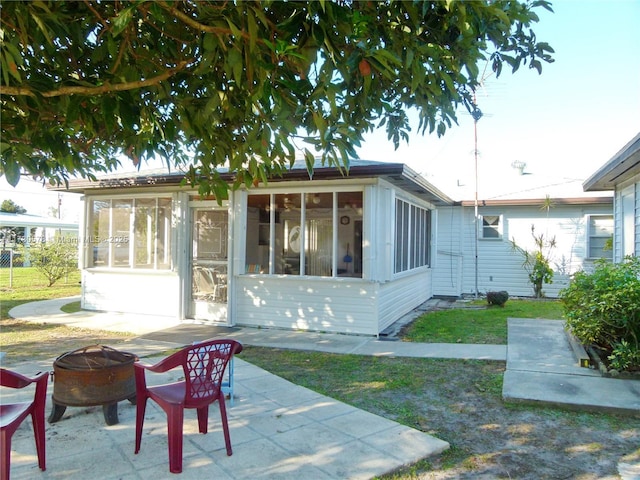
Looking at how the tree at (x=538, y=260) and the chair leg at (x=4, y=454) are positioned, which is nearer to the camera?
the chair leg at (x=4, y=454)

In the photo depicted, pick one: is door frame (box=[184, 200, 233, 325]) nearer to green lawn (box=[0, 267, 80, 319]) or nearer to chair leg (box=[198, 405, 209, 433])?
green lawn (box=[0, 267, 80, 319])

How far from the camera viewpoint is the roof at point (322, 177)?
24.3 ft

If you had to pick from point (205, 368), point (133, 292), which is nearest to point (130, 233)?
point (133, 292)

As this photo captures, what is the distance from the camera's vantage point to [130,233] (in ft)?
31.7

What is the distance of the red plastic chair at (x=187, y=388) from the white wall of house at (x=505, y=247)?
11.8 meters

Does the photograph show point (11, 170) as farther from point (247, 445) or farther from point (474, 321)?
point (474, 321)

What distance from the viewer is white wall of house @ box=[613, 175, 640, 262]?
7.64 meters

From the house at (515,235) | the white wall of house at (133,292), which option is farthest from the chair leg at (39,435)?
Result: the house at (515,235)

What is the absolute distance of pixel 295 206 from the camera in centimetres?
841

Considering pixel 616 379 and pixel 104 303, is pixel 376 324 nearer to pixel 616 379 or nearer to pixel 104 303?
pixel 616 379

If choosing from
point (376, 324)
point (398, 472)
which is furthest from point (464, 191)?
point (398, 472)

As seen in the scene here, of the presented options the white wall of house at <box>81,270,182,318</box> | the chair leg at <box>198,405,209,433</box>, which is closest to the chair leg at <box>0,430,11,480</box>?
the chair leg at <box>198,405,209,433</box>

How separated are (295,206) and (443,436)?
544cm

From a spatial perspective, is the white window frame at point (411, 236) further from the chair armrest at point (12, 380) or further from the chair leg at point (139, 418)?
the chair armrest at point (12, 380)
